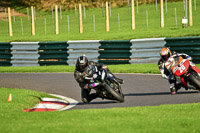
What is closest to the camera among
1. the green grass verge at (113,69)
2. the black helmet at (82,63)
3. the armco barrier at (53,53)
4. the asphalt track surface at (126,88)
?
the black helmet at (82,63)

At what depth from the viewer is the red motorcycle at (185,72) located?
12.4 m

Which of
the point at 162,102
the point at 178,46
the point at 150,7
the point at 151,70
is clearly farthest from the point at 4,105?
the point at 150,7

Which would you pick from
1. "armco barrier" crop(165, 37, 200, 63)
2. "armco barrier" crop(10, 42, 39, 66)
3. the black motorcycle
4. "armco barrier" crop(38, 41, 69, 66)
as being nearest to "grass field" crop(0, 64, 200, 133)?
the black motorcycle

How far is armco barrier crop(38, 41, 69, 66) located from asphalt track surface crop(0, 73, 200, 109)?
9.61ft

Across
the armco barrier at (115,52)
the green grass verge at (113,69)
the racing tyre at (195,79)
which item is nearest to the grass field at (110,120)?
the racing tyre at (195,79)

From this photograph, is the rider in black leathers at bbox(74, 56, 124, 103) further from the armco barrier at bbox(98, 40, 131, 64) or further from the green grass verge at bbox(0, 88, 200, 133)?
the armco barrier at bbox(98, 40, 131, 64)

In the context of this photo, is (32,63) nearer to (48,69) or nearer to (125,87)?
(48,69)

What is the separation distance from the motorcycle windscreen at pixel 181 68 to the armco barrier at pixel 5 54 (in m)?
12.3

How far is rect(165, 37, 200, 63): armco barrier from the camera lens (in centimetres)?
1880

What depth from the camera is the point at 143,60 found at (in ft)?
67.0

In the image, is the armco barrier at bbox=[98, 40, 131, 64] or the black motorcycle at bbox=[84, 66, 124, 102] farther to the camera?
the armco barrier at bbox=[98, 40, 131, 64]

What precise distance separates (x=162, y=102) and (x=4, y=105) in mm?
3509

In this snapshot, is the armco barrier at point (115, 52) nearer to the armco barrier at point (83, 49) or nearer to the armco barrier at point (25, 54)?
the armco barrier at point (83, 49)

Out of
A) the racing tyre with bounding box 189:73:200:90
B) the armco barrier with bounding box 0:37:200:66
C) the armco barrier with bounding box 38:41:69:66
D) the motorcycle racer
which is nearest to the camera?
the racing tyre with bounding box 189:73:200:90
